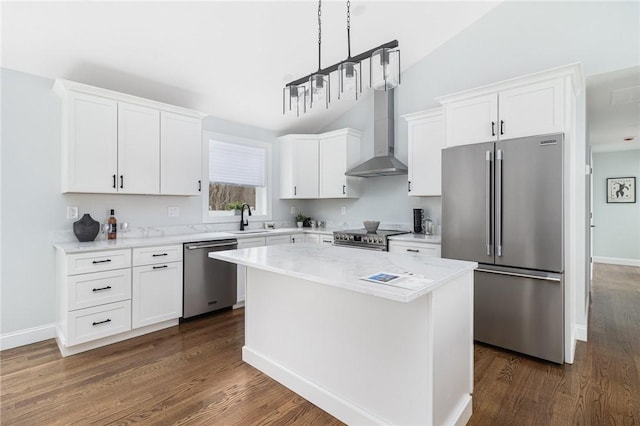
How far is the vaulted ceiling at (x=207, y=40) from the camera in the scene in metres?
2.57

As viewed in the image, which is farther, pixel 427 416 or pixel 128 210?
pixel 128 210

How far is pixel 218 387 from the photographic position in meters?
2.23

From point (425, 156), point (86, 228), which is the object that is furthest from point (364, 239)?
point (86, 228)

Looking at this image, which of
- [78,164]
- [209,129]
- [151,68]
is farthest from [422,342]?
[209,129]

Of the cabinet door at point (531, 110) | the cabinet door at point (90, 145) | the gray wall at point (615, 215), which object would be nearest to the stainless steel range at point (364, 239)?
the cabinet door at point (531, 110)

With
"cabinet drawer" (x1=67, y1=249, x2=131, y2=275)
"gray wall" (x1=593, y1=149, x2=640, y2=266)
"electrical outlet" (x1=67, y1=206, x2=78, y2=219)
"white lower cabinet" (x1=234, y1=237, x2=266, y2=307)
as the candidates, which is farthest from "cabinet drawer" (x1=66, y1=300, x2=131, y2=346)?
"gray wall" (x1=593, y1=149, x2=640, y2=266)

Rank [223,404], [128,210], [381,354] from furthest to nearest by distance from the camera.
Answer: [128,210]
[223,404]
[381,354]

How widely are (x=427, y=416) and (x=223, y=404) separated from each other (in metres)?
1.27

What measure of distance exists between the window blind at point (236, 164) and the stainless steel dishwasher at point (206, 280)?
46.5 inches

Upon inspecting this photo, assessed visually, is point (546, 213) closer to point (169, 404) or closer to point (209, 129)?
point (169, 404)

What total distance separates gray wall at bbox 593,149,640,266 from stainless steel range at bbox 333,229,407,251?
5.68 m

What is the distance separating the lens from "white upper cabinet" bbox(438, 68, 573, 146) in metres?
2.56

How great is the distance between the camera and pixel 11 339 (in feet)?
9.34

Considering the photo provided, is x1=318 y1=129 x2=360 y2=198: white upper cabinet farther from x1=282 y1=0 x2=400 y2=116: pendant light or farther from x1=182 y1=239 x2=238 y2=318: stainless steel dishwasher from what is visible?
x1=282 y1=0 x2=400 y2=116: pendant light
